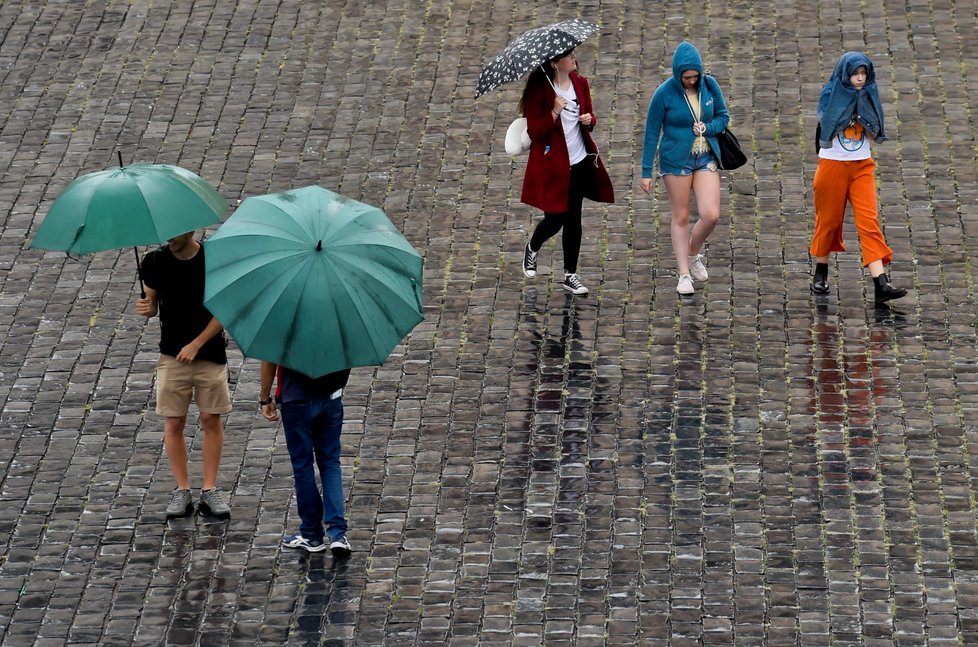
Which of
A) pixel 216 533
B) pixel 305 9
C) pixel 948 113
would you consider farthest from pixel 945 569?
pixel 305 9

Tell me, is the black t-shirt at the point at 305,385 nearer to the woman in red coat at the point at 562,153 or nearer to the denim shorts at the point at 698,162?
the woman in red coat at the point at 562,153

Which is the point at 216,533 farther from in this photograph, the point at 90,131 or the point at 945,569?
the point at 90,131

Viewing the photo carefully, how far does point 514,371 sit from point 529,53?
205cm

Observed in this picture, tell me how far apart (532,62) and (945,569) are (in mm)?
4112

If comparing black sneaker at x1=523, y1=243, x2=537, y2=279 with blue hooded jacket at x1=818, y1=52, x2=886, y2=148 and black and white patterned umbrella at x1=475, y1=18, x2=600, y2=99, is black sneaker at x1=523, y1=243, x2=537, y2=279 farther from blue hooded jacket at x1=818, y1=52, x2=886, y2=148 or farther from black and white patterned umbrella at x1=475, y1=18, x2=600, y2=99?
blue hooded jacket at x1=818, y1=52, x2=886, y2=148

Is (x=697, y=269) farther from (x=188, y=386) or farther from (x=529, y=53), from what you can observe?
(x=188, y=386)

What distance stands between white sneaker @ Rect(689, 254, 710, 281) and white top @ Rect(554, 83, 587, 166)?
108 centimetres

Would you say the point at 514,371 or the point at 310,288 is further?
the point at 514,371

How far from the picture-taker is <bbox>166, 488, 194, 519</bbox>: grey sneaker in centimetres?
919

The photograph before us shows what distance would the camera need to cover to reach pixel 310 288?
26.1 feet

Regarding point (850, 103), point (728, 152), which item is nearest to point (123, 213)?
point (728, 152)

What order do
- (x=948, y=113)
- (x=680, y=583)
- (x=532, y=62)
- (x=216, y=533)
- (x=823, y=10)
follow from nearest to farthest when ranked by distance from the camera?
(x=680, y=583) → (x=216, y=533) → (x=532, y=62) → (x=948, y=113) → (x=823, y=10)

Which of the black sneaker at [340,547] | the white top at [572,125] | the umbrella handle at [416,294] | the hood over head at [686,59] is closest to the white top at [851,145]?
the hood over head at [686,59]

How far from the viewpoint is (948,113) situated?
43.4 feet
